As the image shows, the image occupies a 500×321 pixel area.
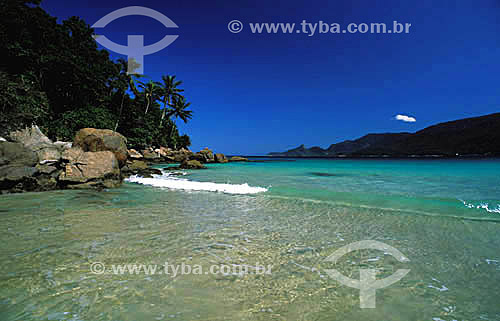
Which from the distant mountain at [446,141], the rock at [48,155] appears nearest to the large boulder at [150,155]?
the rock at [48,155]

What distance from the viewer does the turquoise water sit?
194 cm

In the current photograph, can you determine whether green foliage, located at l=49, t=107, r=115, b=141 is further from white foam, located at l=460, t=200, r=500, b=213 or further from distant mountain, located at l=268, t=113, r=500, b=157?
distant mountain, located at l=268, t=113, r=500, b=157

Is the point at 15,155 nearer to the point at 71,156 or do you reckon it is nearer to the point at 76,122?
the point at 71,156

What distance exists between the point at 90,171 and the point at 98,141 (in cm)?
412

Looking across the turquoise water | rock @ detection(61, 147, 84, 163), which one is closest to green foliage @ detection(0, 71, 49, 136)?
rock @ detection(61, 147, 84, 163)

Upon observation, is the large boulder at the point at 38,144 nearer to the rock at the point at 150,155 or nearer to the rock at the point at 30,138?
the rock at the point at 30,138

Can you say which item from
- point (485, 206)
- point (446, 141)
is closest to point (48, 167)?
point (485, 206)

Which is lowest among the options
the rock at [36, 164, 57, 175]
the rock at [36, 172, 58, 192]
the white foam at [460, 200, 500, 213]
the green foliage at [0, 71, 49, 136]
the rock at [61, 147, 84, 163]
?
the white foam at [460, 200, 500, 213]

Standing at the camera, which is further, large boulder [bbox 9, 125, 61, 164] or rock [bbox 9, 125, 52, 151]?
rock [bbox 9, 125, 52, 151]

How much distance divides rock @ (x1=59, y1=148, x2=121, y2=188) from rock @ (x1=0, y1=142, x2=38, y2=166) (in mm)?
1454

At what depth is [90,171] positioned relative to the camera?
31.1 ft

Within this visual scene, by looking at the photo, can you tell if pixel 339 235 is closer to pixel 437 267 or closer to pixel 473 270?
pixel 437 267

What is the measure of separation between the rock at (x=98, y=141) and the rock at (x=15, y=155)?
2953 millimetres

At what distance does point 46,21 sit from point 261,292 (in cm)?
3027
